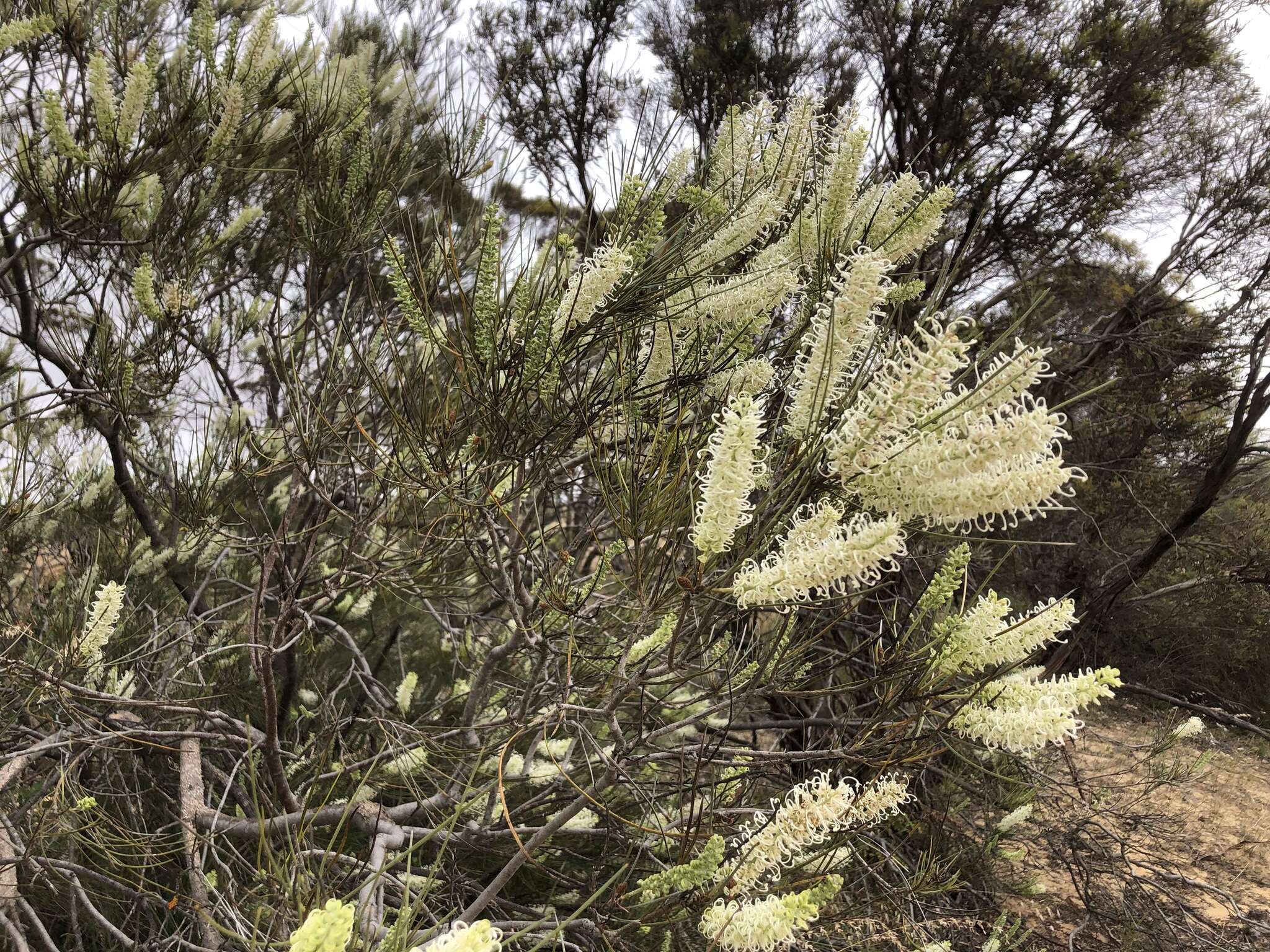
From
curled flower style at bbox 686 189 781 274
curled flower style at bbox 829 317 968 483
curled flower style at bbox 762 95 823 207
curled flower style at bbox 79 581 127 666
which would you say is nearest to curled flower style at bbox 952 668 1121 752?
curled flower style at bbox 829 317 968 483

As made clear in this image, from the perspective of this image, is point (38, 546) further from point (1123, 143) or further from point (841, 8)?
point (1123, 143)

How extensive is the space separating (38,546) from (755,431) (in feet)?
11.8

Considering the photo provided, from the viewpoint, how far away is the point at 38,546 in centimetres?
322

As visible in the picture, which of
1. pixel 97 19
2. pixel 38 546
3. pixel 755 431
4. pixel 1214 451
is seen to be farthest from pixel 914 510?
pixel 1214 451

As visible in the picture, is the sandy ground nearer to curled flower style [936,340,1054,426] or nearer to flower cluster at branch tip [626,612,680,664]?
flower cluster at branch tip [626,612,680,664]

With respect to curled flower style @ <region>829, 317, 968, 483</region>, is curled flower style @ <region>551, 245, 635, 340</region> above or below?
Answer: above

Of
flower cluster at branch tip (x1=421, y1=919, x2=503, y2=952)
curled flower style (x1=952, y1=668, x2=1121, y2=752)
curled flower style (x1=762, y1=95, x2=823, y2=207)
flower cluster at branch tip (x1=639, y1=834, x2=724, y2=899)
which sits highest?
curled flower style (x1=762, y1=95, x2=823, y2=207)

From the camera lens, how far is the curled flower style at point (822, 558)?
797mm

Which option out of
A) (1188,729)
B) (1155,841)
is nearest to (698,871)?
(1188,729)

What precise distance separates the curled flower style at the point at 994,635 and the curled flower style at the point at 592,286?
70cm

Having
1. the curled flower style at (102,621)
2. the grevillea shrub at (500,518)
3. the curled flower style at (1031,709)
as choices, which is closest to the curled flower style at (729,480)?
the grevillea shrub at (500,518)

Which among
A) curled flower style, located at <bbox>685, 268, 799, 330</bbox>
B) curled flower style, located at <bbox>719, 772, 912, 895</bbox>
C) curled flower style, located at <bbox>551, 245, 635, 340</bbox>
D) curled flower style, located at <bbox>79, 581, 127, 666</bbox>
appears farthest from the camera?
curled flower style, located at <bbox>79, 581, 127, 666</bbox>

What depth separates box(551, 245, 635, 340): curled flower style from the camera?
1.14m

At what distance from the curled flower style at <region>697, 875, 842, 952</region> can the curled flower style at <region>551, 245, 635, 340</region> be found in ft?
2.78
